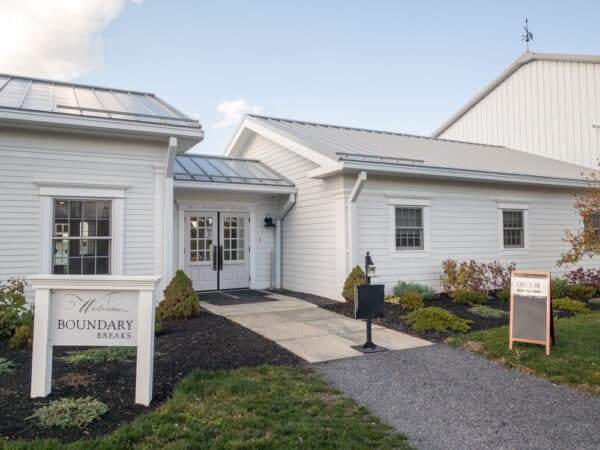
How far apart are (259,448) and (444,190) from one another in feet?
31.8

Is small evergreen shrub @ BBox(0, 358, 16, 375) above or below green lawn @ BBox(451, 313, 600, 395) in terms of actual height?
above

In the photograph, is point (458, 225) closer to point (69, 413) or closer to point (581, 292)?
point (581, 292)

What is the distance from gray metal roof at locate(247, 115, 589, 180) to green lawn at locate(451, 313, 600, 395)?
479 centimetres

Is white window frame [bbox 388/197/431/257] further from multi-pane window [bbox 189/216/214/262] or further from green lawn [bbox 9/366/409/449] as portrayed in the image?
green lawn [bbox 9/366/409/449]

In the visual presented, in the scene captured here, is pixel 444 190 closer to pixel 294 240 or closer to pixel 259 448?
pixel 294 240

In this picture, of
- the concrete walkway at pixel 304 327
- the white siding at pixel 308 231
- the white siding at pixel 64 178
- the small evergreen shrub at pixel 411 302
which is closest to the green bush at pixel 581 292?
the small evergreen shrub at pixel 411 302

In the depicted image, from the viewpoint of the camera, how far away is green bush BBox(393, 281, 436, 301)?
33.3ft

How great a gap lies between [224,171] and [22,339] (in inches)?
288

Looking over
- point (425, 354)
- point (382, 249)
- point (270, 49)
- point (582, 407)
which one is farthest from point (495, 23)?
point (582, 407)

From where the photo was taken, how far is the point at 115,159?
846 centimetres

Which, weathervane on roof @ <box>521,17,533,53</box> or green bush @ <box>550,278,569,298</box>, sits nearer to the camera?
green bush @ <box>550,278,569,298</box>

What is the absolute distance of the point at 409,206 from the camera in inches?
432

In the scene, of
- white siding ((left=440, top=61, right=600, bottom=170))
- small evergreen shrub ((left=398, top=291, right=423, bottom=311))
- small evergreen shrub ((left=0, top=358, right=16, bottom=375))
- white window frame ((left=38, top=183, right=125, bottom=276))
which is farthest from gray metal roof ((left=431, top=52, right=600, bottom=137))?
small evergreen shrub ((left=0, top=358, right=16, bottom=375))

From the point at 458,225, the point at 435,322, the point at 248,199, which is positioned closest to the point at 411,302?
the point at 435,322
